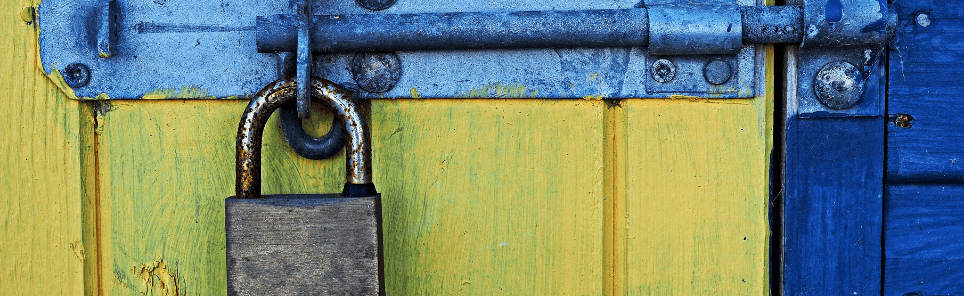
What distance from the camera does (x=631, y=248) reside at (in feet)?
2.27

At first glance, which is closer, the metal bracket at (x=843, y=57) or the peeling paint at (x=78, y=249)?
the metal bracket at (x=843, y=57)

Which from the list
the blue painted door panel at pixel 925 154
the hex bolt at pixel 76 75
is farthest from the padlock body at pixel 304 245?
the blue painted door panel at pixel 925 154

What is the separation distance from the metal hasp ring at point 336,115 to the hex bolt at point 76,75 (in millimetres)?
194

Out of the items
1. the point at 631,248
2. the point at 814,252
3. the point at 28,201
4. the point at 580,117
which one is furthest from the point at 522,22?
the point at 28,201

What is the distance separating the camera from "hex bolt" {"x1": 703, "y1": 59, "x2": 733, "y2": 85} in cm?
64

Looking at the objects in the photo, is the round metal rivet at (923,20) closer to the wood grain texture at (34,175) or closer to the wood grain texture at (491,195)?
the wood grain texture at (491,195)

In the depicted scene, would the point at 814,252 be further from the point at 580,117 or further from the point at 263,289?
the point at 263,289

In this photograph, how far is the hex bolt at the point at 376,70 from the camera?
657mm

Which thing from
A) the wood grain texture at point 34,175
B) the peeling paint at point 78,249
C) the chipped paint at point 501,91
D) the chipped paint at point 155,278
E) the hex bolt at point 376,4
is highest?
the hex bolt at point 376,4

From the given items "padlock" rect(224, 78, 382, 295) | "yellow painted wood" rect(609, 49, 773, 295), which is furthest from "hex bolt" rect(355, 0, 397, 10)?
"yellow painted wood" rect(609, 49, 773, 295)

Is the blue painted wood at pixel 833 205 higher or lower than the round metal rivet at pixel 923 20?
lower

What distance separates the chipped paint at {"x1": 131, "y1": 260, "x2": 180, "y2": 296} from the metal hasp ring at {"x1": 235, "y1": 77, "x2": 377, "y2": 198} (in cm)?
18

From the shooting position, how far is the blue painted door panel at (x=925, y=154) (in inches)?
25.7

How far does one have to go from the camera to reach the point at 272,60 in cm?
66
